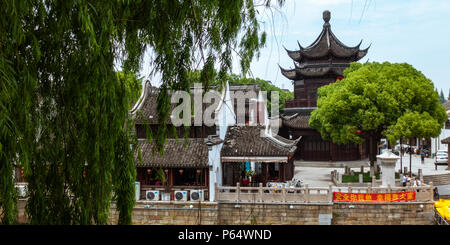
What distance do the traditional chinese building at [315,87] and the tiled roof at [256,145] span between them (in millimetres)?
9237

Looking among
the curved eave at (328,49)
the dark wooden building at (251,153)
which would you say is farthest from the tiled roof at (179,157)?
the curved eave at (328,49)

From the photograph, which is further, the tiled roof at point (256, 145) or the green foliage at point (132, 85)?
the tiled roof at point (256, 145)

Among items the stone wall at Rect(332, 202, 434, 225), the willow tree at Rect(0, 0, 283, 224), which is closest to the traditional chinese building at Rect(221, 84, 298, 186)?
the stone wall at Rect(332, 202, 434, 225)

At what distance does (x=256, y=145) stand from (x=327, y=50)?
12993mm

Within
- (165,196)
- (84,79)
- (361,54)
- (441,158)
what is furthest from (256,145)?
(441,158)

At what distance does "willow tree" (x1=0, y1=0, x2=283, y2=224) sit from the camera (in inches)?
92.5

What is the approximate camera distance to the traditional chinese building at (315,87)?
24.0 m

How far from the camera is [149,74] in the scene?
10.3 ft

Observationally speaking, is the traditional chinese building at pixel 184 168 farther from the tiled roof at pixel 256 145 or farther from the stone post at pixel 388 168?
the stone post at pixel 388 168

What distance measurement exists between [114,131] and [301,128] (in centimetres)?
2206

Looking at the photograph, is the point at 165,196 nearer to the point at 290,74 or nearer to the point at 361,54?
the point at 290,74

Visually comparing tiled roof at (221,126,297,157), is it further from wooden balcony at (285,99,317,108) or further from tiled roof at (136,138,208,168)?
wooden balcony at (285,99,317,108)

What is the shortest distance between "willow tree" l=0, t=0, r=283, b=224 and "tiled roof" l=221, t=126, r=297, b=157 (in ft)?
34.3
